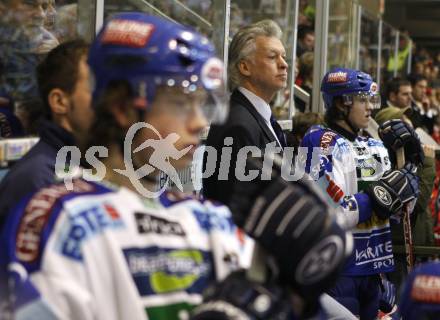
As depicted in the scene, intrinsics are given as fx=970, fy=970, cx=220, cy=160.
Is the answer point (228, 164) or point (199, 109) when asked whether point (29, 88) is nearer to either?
point (228, 164)

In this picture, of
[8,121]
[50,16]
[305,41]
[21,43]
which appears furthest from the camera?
[305,41]

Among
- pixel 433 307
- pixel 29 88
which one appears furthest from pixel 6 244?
pixel 29 88

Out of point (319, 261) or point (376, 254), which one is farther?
point (376, 254)

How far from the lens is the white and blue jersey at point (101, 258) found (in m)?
1.47

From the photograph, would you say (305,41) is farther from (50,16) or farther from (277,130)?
(50,16)

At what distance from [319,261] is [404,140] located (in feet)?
10.6

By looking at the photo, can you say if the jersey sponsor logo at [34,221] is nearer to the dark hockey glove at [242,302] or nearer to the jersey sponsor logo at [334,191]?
the dark hockey glove at [242,302]

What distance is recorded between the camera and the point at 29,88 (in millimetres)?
3111

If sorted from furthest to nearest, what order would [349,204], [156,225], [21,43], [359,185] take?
[359,185] → [349,204] → [21,43] → [156,225]

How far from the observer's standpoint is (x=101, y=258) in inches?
58.8

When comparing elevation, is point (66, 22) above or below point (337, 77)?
above

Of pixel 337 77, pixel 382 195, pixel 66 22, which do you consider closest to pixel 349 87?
pixel 337 77

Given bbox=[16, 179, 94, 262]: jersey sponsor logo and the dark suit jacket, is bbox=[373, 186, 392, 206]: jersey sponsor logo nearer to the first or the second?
the dark suit jacket

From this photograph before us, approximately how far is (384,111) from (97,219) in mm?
5349
